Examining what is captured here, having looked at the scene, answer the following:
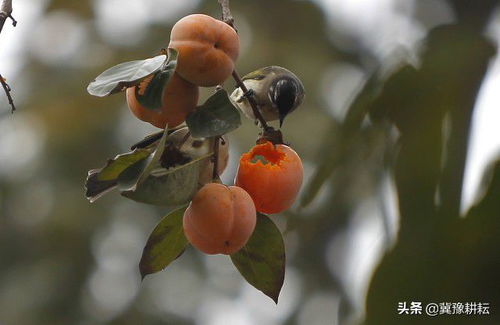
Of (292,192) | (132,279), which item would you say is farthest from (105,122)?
(292,192)

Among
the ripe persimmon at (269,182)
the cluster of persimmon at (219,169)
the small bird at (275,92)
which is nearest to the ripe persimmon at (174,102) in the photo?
the cluster of persimmon at (219,169)

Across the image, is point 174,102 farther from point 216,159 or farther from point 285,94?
point 285,94

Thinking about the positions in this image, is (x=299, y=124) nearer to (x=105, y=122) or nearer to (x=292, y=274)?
(x=292, y=274)

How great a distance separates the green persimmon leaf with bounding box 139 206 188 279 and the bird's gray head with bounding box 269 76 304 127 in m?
0.50

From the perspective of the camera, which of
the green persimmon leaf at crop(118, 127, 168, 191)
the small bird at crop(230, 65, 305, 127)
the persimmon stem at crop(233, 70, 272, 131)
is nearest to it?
the green persimmon leaf at crop(118, 127, 168, 191)

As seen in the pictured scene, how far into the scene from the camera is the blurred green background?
1.13m

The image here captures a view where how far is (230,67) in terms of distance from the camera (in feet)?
2.84

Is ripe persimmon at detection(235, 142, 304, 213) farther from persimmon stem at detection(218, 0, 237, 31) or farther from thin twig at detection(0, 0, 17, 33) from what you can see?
thin twig at detection(0, 0, 17, 33)

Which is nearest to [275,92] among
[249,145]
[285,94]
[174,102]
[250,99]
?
[285,94]

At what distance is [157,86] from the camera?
31.3 inches

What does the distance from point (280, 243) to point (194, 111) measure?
0.18 metres

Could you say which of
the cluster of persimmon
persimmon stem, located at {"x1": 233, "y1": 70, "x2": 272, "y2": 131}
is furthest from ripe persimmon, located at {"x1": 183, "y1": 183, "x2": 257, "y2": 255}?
persimmon stem, located at {"x1": 233, "y1": 70, "x2": 272, "y2": 131}

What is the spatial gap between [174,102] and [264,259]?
0.69 ft

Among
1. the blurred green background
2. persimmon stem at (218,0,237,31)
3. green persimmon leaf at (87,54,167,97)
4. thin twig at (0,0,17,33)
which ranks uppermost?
thin twig at (0,0,17,33)
